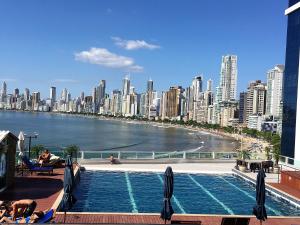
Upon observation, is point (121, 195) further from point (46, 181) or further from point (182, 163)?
point (182, 163)

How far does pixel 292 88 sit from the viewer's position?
30.4 m

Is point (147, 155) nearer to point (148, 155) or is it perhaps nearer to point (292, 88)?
point (148, 155)

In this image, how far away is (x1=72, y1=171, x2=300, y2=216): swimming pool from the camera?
15977mm

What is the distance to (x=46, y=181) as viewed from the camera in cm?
1884

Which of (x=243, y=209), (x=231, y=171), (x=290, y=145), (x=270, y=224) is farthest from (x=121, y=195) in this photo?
(x=290, y=145)

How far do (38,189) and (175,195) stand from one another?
5.69m

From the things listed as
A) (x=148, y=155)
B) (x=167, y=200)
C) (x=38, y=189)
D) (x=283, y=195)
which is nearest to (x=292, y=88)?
(x=148, y=155)

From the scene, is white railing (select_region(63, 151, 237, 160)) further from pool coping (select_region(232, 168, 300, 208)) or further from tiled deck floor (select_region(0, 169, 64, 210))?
pool coping (select_region(232, 168, 300, 208))

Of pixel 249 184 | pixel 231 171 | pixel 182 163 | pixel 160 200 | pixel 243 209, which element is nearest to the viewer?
pixel 243 209

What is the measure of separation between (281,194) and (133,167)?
10.1 m

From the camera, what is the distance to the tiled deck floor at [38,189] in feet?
49.9

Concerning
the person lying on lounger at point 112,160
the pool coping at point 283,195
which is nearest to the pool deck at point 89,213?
the pool coping at point 283,195

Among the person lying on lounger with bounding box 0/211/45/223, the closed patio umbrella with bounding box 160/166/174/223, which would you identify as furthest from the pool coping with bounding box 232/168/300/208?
the person lying on lounger with bounding box 0/211/45/223

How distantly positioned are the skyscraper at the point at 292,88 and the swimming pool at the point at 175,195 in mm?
7735
